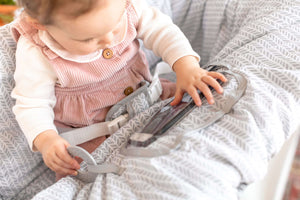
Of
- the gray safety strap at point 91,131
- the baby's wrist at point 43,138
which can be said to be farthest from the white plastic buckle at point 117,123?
the baby's wrist at point 43,138

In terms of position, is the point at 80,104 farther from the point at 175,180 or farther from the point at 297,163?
the point at 297,163

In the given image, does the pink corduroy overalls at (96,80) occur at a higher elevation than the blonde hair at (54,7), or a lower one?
lower

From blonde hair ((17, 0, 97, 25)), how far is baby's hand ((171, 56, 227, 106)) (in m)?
0.23

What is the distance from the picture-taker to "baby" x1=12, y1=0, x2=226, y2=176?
52 cm

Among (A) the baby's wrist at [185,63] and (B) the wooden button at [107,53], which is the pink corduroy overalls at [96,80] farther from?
(A) the baby's wrist at [185,63]

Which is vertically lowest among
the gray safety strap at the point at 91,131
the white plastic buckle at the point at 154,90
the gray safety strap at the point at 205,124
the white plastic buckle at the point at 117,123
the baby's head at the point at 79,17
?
the gray safety strap at the point at 91,131

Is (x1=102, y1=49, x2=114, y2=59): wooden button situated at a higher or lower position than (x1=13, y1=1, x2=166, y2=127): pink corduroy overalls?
higher

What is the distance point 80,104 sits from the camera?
72cm

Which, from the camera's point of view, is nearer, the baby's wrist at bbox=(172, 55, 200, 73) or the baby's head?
the baby's head

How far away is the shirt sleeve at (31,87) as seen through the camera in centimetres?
64

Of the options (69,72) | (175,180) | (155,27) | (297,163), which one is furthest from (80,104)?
(297,163)

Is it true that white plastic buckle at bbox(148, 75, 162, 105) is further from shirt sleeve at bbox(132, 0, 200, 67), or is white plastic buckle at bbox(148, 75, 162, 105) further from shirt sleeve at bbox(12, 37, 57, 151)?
shirt sleeve at bbox(12, 37, 57, 151)

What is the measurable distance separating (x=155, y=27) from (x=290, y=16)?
0.26 m

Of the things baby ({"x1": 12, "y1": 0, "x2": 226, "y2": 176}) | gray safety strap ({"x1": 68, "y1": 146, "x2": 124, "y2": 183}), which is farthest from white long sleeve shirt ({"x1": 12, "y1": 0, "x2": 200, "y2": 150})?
gray safety strap ({"x1": 68, "y1": 146, "x2": 124, "y2": 183})
